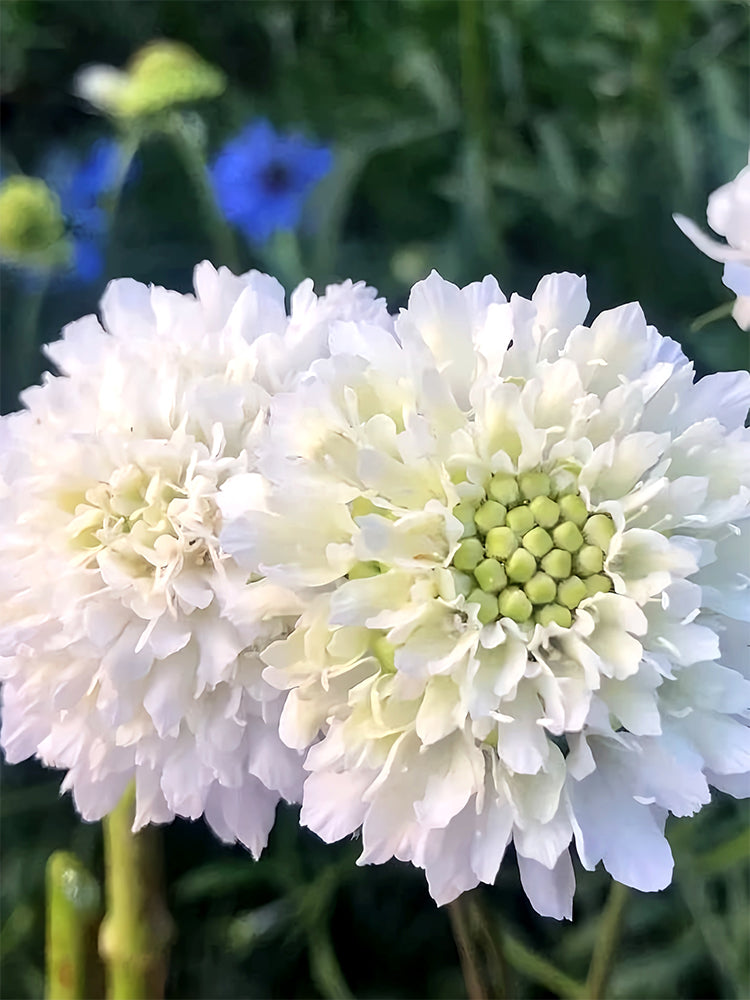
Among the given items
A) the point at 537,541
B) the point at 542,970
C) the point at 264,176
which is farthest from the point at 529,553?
the point at 264,176

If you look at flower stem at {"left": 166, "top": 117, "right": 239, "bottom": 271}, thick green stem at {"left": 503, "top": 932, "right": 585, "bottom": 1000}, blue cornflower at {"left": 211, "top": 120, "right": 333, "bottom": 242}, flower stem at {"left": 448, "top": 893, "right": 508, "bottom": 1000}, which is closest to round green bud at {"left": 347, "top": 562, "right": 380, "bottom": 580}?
flower stem at {"left": 448, "top": 893, "right": 508, "bottom": 1000}

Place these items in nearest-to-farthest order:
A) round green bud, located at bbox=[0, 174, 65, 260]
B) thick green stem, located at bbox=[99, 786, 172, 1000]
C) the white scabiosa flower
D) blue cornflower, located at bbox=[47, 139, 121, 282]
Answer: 1. the white scabiosa flower
2. thick green stem, located at bbox=[99, 786, 172, 1000]
3. round green bud, located at bbox=[0, 174, 65, 260]
4. blue cornflower, located at bbox=[47, 139, 121, 282]

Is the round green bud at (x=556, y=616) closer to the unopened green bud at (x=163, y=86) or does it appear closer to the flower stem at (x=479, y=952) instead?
the flower stem at (x=479, y=952)

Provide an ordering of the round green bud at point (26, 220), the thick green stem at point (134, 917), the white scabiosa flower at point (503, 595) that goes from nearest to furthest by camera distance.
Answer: the white scabiosa flower at point (503, 595) → the thick green stem at point (134, 917) → the round green bud at point (26, 220)

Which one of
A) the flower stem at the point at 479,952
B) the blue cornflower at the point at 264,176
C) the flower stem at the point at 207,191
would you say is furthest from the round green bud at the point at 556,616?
the blue cornflower at the point at 264,176

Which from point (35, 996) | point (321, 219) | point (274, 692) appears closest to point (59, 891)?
→ point (274, 692)

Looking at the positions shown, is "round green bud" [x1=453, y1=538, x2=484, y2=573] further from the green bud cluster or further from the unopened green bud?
the unopened green bud
